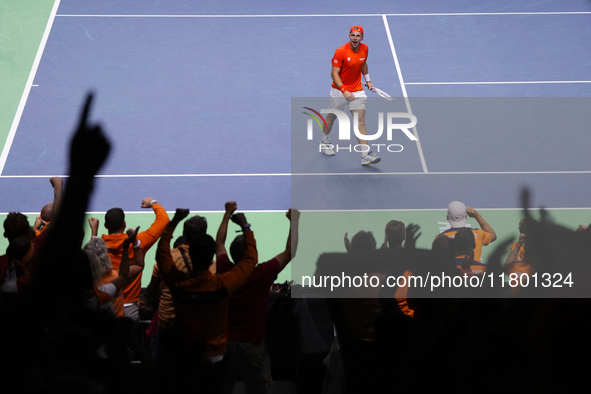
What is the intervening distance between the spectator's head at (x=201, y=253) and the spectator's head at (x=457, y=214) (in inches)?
125

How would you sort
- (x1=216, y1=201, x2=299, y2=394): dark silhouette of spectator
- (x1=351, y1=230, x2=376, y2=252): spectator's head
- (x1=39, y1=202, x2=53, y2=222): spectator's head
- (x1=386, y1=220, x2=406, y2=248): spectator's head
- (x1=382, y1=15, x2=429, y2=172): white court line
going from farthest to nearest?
(x1=382, y1=15, x2=429, y2=172): white court line < (x1=39, y1=202, x2=53, y2=222): spectator's head < (x1=386, y1=220, x2=406, y2=248): spectator's head < (x1=351, y1=230, x2=376, y2=252): spectator's head < (x1=216, y1=201, x2=299, y2=394): dark silhouette of spectator

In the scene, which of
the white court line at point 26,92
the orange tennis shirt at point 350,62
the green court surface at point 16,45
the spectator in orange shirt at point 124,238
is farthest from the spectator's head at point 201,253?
the green court surface at point 16,45

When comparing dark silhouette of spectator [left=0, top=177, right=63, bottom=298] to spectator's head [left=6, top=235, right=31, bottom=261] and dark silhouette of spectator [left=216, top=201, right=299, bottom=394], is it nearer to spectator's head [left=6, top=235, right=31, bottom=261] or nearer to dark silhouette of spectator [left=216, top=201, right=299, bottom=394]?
spectator's head [left=6, top=235, right=31, bottom=261]

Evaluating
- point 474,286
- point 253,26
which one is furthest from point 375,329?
point 253,26

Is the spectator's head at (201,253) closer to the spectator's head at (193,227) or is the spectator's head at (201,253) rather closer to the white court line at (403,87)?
the spectator's head at (193,227)

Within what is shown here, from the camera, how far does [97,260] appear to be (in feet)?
16.8

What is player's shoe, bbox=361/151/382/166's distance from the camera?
1142 cm

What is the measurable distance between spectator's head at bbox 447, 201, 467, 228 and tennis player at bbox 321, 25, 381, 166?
15.1 feet

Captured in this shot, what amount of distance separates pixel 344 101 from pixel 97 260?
7512mm

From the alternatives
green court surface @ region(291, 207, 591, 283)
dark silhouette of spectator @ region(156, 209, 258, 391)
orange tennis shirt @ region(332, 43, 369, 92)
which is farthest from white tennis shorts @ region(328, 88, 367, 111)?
dark silhouette of spectator @ region(156, 209, 258, 391)

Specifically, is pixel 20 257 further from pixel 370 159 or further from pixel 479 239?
pixel 370 159

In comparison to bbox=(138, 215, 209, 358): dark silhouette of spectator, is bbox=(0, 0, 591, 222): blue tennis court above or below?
above

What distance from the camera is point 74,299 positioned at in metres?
4.36

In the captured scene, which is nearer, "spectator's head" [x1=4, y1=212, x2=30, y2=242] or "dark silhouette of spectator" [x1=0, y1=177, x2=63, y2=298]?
"dark silhouette of spectator" [x1=0, y1=177, x2=63, y2=298]
